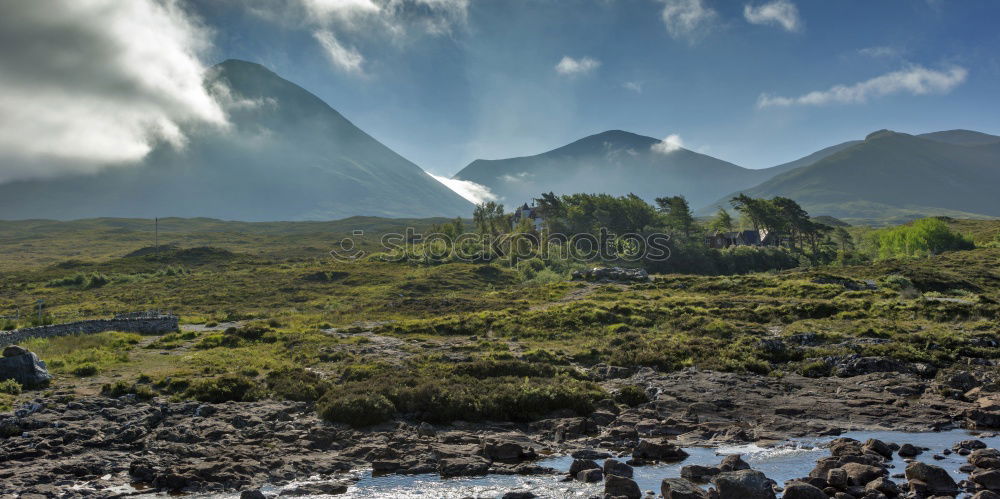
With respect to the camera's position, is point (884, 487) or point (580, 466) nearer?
point (884, 487)

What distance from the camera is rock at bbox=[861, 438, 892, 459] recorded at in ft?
58.3

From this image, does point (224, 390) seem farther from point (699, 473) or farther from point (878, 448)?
point (878, 448)

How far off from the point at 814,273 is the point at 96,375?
74.0 meters

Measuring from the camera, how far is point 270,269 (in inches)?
4382

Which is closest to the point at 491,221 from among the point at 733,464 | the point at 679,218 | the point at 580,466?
the point at 679,218

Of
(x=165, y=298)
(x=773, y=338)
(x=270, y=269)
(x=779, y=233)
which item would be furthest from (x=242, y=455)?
(x=779, y=233)

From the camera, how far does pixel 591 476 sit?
16.4m

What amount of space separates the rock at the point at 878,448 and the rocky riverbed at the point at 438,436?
4 cm

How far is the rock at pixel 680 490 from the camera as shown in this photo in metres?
14.1

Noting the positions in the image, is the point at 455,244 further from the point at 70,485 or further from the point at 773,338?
the point at 70,485

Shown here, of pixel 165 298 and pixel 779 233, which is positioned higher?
pixel 779 233

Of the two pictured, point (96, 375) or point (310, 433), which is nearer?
point (310, 433)

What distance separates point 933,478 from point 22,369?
3320 centimetres

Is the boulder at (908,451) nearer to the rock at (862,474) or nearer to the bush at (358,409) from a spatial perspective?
the rock at (862,474)
